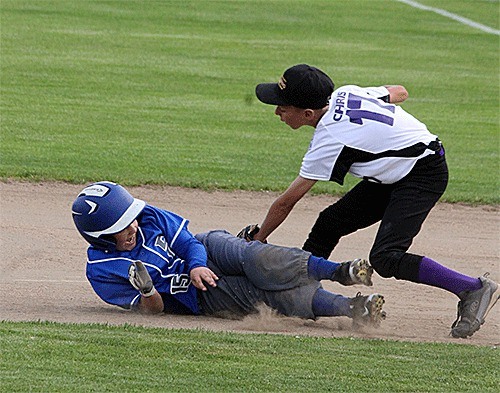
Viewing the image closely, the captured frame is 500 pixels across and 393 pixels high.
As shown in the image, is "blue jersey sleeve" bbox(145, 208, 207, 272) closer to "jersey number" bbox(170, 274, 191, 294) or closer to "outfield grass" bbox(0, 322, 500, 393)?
"jersey number" bbox(170, 274, 191, 294)

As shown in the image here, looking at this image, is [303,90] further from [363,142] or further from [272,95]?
[363,142]

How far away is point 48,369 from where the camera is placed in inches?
222

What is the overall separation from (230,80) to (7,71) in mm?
3600

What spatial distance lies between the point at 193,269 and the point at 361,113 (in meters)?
1.43

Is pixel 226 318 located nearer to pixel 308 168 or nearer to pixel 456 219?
pixel 308 168

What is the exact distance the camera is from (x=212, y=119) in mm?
15625

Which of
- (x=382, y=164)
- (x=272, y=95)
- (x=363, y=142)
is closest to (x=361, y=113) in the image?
(x=363, y=142)

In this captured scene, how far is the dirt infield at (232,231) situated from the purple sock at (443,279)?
335 millimetres

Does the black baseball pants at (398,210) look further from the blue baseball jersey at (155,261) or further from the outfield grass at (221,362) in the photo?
the blue baseball jersey at (155,261)

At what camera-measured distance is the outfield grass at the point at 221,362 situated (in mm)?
5535

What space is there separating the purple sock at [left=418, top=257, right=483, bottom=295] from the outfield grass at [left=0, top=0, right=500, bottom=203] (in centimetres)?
488

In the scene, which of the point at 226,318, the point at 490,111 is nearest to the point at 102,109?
the point at 490,111

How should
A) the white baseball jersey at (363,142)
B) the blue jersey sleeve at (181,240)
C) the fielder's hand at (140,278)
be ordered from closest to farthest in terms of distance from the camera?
the fielder's hand at (140,278), the white baseball jersey at (363,142), the blue jersey sleeve at (181,240)

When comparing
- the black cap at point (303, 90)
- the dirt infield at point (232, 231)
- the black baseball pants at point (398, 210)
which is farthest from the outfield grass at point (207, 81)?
the black cap at point (303, 90)
